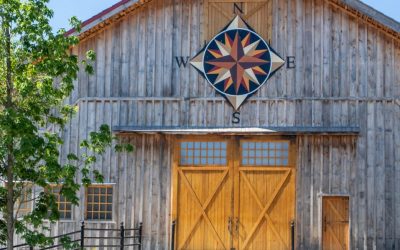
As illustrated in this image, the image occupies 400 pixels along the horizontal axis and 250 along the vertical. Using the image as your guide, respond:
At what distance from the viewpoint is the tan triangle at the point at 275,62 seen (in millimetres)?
23297

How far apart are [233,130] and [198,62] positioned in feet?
8.19

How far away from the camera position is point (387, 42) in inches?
910

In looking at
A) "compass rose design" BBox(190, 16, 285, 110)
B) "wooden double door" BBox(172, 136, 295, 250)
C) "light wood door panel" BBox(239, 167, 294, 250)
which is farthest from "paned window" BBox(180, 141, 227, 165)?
"compass rose design" BBox(190, 16, 285, 110)

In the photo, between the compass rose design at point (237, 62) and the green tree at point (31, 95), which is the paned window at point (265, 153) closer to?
the compass rose design at point (237, 62)

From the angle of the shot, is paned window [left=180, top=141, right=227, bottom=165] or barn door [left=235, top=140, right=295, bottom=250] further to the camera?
paned window [left=180, top=141, right=227, bottom=165]

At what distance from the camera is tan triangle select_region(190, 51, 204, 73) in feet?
77.4

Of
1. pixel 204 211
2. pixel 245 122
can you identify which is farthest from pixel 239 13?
pixel 204 211

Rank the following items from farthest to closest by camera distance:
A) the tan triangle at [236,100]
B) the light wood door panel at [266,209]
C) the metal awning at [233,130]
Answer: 1. the tan triangle at [236,100]
2. the light wood door panel at [266,209]
3. the metal awning at [233,130]

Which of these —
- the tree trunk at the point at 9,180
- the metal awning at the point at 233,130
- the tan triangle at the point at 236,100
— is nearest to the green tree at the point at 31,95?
the tree trunk at the point at 9,180

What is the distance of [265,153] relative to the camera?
23.3m

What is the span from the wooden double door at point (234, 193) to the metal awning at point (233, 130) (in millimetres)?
485

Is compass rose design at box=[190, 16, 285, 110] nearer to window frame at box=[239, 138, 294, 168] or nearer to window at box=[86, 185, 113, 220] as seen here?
window frame at box=[239, 138, 294, 168]

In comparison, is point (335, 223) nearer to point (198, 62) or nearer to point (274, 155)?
point (274, 155)

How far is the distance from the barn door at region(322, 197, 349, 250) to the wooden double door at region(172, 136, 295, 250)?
1.07 meters
